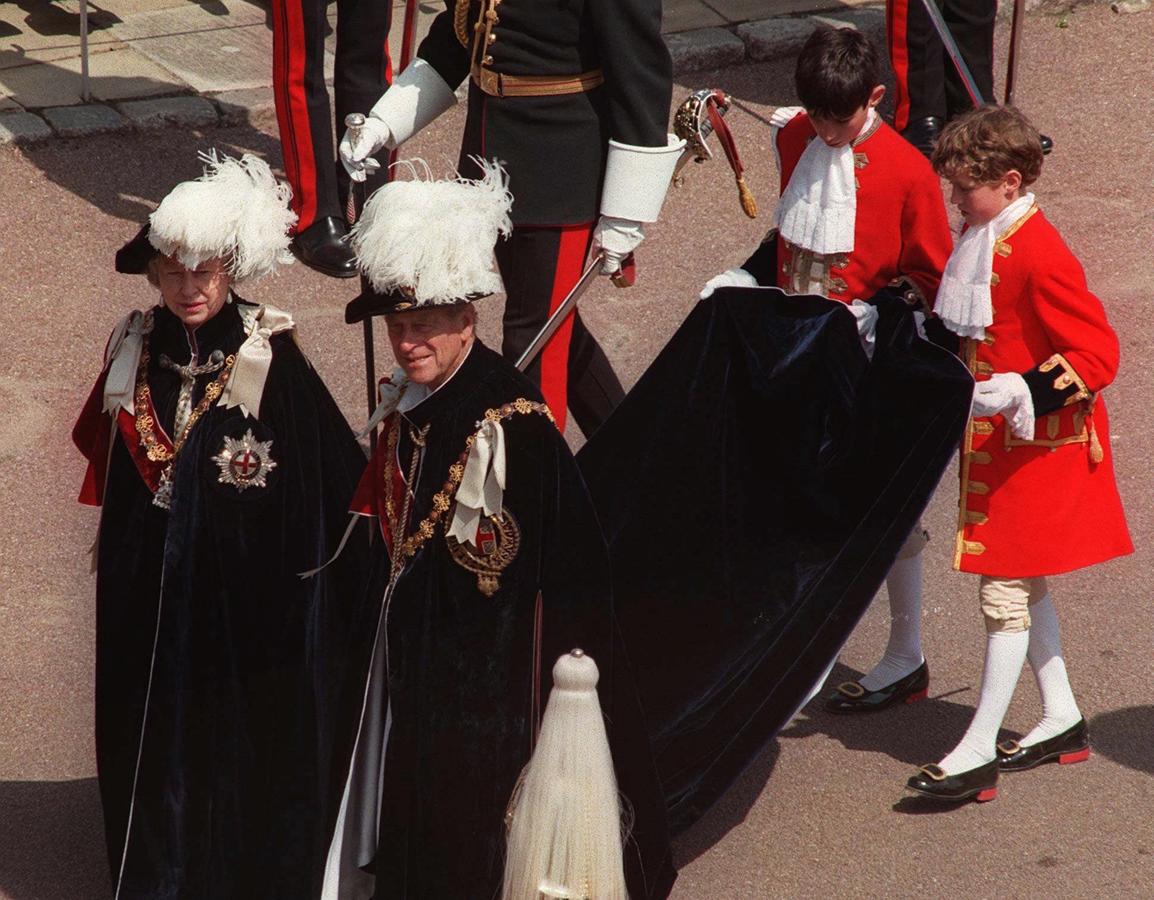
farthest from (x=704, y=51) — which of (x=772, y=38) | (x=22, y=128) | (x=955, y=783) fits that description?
(x=955, y=783)

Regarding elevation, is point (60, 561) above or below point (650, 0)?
below

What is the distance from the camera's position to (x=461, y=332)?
3.67 meters

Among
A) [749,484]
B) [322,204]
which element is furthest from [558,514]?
[322,204]

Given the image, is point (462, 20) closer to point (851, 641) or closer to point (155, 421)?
point (155, 421)

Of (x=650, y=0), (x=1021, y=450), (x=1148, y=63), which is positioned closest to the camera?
(x=1021, y=450)

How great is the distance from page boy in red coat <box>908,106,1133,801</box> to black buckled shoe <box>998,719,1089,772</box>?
0.05 metres

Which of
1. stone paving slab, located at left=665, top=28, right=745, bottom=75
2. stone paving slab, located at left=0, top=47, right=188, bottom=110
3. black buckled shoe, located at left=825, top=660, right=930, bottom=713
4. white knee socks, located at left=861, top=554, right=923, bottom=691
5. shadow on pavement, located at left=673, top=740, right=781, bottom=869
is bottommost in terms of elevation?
shadow on pavement, located at left=673, top=740, right=781, bottom=869

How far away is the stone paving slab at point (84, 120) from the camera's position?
7789 mm

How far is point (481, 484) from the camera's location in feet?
11.7

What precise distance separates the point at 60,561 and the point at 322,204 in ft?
5.30

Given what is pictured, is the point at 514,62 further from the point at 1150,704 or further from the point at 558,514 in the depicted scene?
the point at 1150,704

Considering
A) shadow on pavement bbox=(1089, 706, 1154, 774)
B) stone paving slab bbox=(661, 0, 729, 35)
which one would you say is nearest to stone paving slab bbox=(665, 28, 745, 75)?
stone paving slab bbox=(661, 0, 729, 35)

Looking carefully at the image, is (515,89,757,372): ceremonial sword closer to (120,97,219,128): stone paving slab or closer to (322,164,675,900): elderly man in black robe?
(322,164,675,900): elderly man in black robe

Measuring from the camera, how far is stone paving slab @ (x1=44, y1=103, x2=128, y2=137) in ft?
25.6
